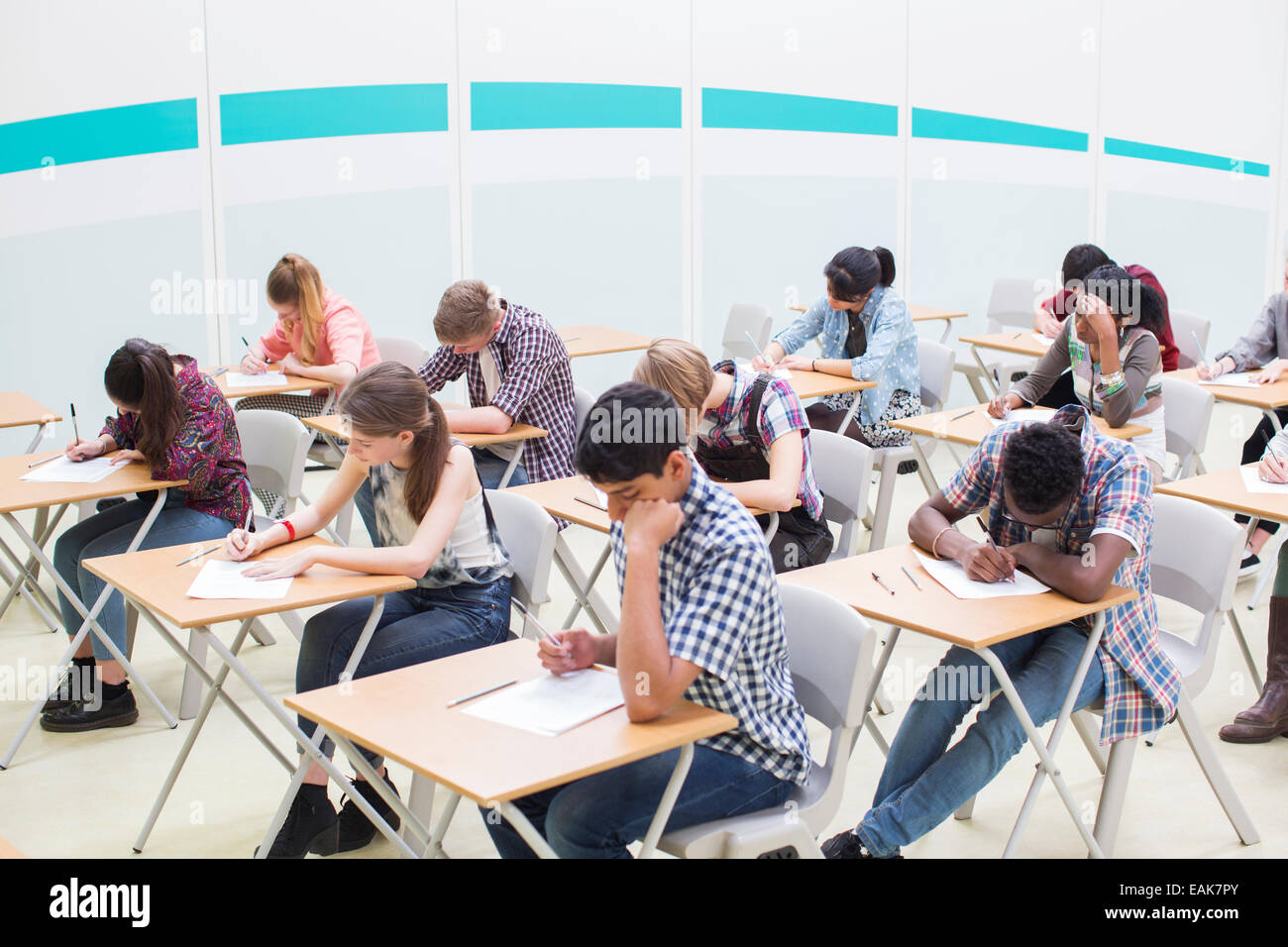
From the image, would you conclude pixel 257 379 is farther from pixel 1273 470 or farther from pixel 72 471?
pixel 1273 470

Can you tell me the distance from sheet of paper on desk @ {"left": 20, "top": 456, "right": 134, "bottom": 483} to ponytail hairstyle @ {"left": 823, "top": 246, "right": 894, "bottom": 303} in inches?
105

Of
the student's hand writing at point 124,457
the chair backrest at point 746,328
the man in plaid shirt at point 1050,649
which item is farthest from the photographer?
the chair backrest at point 746,328

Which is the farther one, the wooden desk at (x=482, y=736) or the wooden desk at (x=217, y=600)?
the wooden desk at (x=217, y=600)

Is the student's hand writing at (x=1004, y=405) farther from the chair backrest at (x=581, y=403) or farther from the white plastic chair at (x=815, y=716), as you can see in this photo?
the white plastic chair at (x=815, y=716)

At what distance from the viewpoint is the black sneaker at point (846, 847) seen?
9.25 feet

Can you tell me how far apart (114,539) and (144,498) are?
18 centimetres

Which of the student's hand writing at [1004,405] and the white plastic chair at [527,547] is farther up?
the student's hand writing at [1004,405]

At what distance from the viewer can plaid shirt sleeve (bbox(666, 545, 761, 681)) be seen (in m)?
2.22

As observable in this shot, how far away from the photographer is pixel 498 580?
10.5 ft

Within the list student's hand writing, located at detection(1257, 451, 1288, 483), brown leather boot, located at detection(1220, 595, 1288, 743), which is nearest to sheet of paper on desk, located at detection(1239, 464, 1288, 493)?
student's hand writing, located at detection(1257, 451, 1288, 483)

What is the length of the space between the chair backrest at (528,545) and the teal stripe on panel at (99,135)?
396cm

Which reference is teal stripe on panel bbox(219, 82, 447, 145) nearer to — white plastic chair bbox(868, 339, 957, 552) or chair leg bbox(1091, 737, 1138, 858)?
white plastic chair bbox(868, 339, 957, 552)

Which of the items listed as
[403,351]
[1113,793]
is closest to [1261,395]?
[1113,793]

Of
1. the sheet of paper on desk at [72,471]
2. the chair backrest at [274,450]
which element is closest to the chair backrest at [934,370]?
the chair backrest at [274,450]
